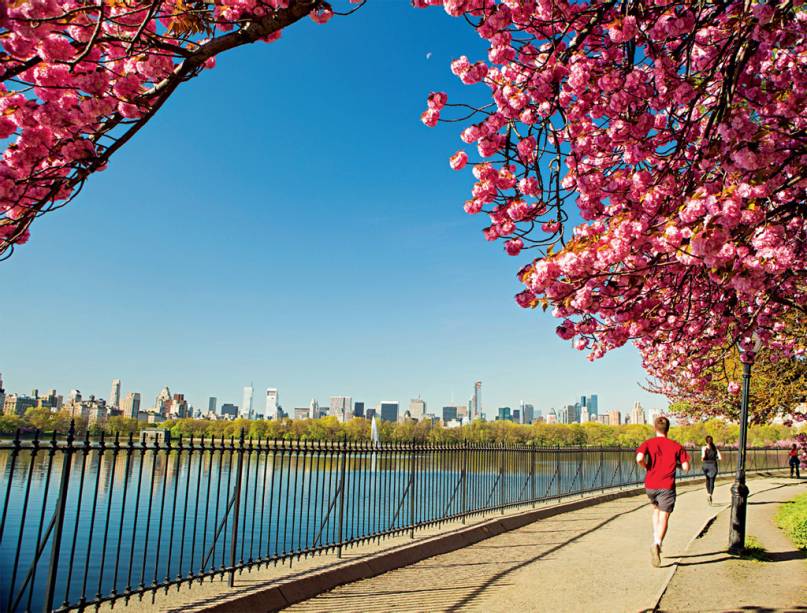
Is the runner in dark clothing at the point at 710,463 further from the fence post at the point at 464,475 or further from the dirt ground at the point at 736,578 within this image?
the fence post at the point at 464,475

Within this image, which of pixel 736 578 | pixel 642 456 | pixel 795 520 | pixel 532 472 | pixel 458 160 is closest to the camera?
pixel 458 160

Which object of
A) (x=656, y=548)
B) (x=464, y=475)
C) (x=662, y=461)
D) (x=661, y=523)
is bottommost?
(x=656, y=548)

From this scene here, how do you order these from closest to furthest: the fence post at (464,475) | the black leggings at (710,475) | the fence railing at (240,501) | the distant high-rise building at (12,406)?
the fence railing at (240,501) < the fence post at (464,475) < the black leggings at (710,475) < the distant high-rise building at (12,406)

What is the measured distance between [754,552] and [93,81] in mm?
11519

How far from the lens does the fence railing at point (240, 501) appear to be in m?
6.12

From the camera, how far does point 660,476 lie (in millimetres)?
9867

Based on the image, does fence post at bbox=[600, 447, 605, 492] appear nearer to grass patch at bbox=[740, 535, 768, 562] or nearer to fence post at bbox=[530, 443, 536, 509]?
fence post at bbox=[530, 443, 536, 509]

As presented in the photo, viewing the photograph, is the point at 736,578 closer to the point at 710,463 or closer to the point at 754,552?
the point at 754,552

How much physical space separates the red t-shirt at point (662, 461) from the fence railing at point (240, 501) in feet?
13.1

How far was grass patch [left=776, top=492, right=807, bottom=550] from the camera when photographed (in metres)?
12.1

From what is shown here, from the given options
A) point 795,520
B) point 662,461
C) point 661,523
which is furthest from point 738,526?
point 795,520

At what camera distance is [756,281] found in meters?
5.28

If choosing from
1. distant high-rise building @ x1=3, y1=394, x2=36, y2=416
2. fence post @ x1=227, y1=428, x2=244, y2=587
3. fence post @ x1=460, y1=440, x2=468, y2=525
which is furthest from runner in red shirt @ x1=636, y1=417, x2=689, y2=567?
distant high-rise building @ x1=3, y1=394, x2=36, y2=416

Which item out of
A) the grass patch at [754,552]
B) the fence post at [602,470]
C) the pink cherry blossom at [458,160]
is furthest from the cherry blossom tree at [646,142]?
the fence post at [602,470]
